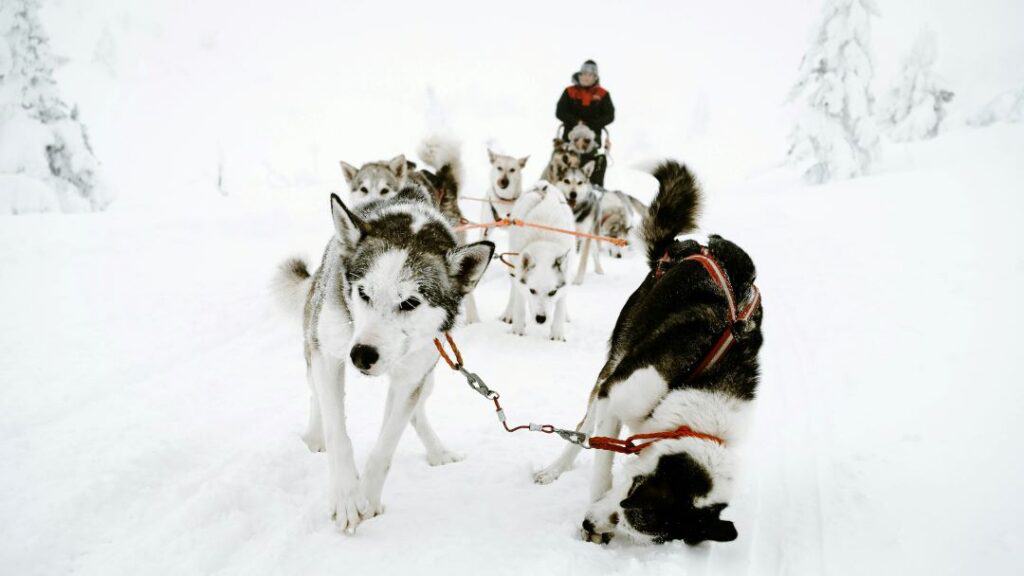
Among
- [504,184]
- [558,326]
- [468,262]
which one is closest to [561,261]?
[558,326]

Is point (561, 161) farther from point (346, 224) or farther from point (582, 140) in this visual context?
point (346, 224)

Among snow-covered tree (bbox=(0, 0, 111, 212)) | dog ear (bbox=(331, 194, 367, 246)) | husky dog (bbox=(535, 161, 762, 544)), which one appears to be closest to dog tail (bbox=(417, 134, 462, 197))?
husky dog (bbox=(535, 161, 762, 544))

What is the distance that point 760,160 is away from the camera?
39.9 m

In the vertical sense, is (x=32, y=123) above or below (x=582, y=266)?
above

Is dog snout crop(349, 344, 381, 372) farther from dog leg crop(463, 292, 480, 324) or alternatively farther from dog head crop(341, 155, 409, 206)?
dog head crop(341, 155, 409, 206)

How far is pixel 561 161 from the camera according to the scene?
8.30m

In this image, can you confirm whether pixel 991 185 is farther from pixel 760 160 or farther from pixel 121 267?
pixel 760 160

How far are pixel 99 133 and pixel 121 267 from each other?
35664 millimetres

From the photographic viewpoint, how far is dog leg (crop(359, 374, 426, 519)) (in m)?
2.30

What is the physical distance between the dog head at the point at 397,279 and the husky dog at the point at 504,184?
481cm

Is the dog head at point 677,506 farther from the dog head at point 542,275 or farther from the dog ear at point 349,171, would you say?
the dog ear at point 349,171

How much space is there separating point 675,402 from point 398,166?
15.7 ft

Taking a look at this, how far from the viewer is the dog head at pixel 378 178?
5.81m

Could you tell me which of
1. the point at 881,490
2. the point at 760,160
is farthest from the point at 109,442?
the point at 760,160
